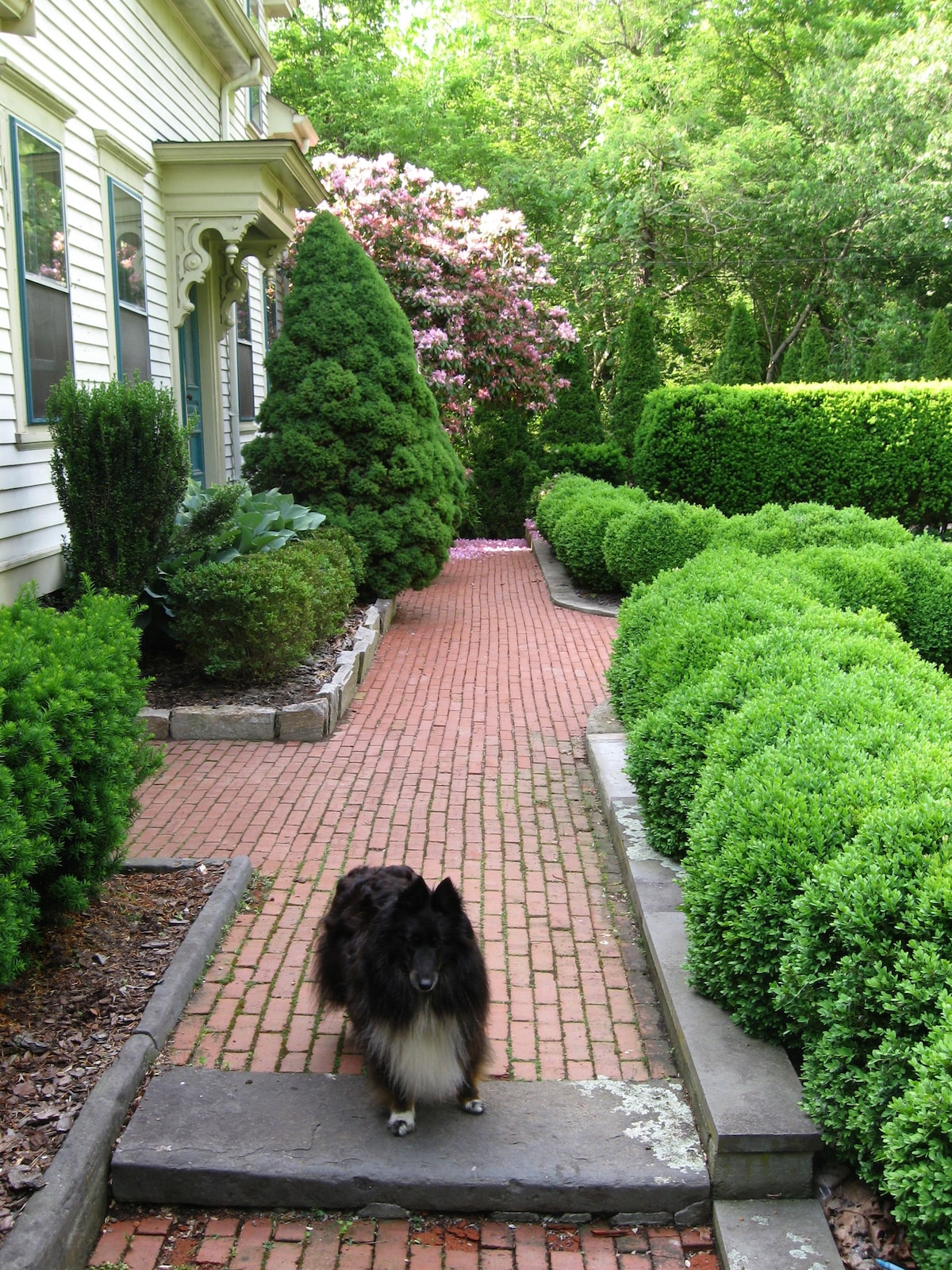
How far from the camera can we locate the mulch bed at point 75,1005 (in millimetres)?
3084

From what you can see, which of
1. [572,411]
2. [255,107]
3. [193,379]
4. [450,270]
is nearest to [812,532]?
[193,379]

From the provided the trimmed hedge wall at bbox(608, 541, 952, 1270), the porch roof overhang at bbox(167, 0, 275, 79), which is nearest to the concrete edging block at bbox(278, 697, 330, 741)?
the trimmed hedge wall at bbox(608, 541, 952, 1270)

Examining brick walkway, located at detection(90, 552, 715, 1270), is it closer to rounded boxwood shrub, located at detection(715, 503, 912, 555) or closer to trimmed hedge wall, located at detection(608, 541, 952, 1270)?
trimmed hedge wall, located at detection(608, 541, 952, 1270)

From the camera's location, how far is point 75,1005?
3787 millimetres

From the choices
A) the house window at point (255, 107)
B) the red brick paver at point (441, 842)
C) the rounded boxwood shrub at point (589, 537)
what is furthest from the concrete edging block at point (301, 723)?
the house window at point (255, 107)

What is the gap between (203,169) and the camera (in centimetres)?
1059

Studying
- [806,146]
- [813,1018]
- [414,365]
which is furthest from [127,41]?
[806,146]

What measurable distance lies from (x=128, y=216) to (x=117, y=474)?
3.63 m

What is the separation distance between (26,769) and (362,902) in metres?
1.20

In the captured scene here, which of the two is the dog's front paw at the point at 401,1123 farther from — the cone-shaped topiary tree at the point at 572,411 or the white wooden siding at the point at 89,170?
the cone-shaped topiary tree at the point at 572,411

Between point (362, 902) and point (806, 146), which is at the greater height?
point (806, 146)

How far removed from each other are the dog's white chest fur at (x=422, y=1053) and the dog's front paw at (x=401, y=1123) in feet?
0.25

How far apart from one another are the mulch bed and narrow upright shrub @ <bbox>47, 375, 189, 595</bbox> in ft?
10.3

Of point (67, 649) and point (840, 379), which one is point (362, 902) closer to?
point (67, 649)
